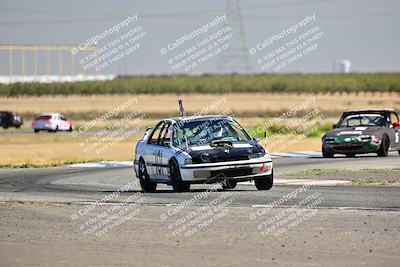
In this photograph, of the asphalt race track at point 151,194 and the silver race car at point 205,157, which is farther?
the silver race car at point 205,157

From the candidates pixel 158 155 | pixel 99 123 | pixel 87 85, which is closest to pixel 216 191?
pixel 158 155

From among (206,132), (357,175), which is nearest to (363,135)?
(357,175)

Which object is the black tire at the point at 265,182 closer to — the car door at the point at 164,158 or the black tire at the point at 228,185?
the black tire at the point at 228,185

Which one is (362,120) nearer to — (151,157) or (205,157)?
(151,157)

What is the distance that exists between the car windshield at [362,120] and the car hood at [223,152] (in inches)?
477

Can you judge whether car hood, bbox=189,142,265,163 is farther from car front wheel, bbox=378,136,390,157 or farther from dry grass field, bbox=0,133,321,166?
dry grass field, bbox=0,133,321,166

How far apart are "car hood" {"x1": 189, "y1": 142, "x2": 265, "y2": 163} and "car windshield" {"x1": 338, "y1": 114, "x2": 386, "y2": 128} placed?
12.1 m

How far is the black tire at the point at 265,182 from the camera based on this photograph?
19.4 m

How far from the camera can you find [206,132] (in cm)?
1988

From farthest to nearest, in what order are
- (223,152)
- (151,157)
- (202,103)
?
(202,103) < (151,157) < (223,152)

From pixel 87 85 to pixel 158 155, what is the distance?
106421mm

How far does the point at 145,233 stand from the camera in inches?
515

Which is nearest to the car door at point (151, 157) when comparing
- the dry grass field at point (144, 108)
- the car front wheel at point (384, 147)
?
the car front wheel at point (384, 147)

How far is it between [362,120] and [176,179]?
13.0 m
